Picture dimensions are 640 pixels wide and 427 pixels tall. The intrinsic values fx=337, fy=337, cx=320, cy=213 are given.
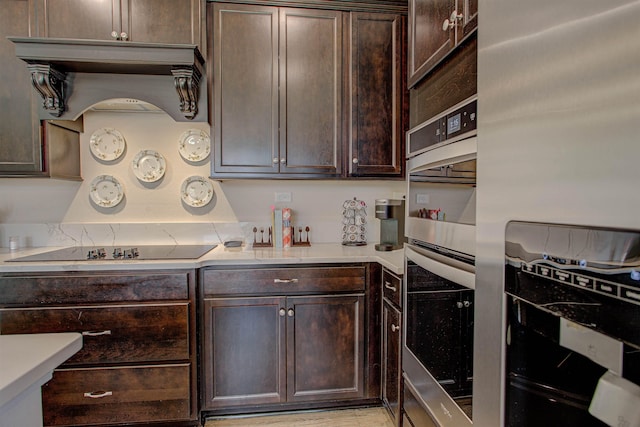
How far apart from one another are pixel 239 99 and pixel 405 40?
Result: 113cm

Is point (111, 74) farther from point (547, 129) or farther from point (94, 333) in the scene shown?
point (547, 129)

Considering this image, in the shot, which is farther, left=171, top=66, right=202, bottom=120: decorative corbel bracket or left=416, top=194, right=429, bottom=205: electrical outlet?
left=171, top=66, right=202, bottom=120: decorative corbel bracket

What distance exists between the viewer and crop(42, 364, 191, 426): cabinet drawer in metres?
1.73

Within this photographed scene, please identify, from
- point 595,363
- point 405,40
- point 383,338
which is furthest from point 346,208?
point 595,363

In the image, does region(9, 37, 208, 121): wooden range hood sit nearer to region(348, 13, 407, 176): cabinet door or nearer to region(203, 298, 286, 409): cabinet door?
region(348, 13, 407, 176): cabinet door

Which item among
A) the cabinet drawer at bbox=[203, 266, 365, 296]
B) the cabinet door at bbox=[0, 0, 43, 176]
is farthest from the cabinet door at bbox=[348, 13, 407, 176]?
the cabinet door at bbox=[0, 0, 43, 176]

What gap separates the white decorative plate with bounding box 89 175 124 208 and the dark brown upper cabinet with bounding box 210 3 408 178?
2.62 ft

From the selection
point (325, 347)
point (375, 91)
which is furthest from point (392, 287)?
point (375, 91)

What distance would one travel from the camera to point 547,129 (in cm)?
51

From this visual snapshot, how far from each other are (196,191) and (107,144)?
669 millimetres

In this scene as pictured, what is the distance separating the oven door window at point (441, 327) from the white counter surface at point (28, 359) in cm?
91

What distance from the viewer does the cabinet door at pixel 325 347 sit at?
1893 millimetres

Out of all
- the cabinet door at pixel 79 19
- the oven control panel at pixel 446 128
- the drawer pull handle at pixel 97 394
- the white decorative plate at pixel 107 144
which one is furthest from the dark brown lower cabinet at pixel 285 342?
the cabinet door at pixel 79 19

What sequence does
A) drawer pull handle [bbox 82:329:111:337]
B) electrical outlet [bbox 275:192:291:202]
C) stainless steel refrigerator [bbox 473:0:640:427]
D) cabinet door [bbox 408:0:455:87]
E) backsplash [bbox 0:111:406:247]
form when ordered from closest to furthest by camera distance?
stainless steel refrigerator [bbox 473:0:640:427] < cabinet door [bbox 408:0:455:87] < drawer pull handle [bbox 82:329:111:337] < backsplash [bbox 0:111:406:247] < electrical outlet [bbox 275:192:291:202]
